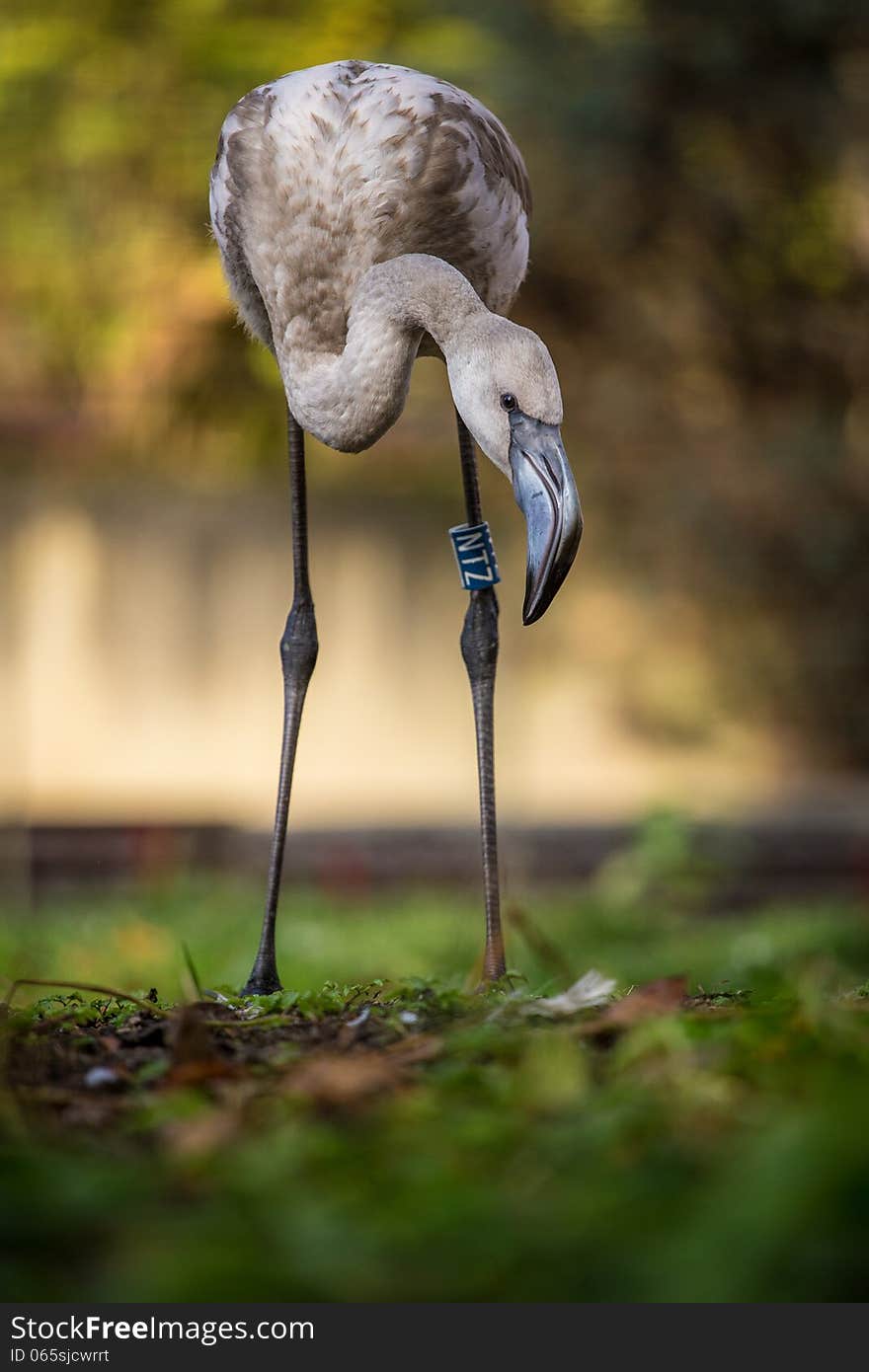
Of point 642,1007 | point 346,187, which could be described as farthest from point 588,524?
point 642,1007

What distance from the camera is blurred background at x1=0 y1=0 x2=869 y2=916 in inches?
381

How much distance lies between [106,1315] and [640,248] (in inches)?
377

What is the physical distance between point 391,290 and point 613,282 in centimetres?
749

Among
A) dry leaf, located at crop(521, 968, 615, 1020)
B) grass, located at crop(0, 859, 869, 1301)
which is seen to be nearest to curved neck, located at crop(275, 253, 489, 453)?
grass, located at crop(0, 859, 869, 1301)

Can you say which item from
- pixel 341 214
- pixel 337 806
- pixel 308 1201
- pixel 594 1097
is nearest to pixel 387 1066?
pixel 594 1097

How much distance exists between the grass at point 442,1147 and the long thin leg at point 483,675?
2.40ft

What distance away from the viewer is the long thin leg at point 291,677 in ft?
11.0

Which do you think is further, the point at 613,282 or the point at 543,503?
the point at 613,282

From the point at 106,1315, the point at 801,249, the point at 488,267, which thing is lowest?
the point at 106,1315

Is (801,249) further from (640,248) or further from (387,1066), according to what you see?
(387,1066)

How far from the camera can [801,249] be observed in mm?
9883

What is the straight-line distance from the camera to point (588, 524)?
410 inches

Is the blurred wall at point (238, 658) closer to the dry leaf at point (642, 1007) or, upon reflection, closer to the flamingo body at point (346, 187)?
the flamingo body at point (346, 187)

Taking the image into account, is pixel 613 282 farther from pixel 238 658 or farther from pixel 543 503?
pixel 543 503
